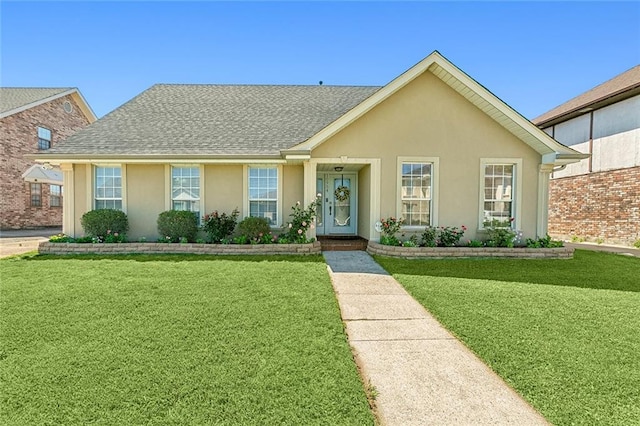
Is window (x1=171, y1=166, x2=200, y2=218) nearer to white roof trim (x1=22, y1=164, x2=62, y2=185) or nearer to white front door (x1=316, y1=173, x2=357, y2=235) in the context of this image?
white front door (x1=316, y1=173, x2=357, y2=235)

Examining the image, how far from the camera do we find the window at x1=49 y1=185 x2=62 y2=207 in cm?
1960

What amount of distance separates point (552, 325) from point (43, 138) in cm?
2665

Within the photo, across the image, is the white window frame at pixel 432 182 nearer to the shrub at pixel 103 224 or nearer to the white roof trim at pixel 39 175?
the shrub at pixel 103 224

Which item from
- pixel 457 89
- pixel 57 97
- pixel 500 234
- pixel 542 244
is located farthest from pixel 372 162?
pixel 57 97

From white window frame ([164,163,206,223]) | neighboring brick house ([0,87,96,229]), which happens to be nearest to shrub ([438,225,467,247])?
white window frame ([164,163,206,223])

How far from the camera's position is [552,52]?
421 inches

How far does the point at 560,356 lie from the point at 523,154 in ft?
25.4

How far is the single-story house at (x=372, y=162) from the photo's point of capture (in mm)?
8836

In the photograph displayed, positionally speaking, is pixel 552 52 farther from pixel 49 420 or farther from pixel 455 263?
pixel 49 420

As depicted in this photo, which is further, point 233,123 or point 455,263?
point 233,123

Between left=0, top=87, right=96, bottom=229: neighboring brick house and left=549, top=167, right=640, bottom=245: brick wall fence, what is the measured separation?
2589cm

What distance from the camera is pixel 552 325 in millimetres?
3953

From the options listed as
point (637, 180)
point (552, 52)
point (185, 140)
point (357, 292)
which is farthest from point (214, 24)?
point (637, 180)

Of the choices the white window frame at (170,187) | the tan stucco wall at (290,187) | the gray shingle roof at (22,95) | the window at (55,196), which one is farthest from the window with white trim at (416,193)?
the window at (55,196)
